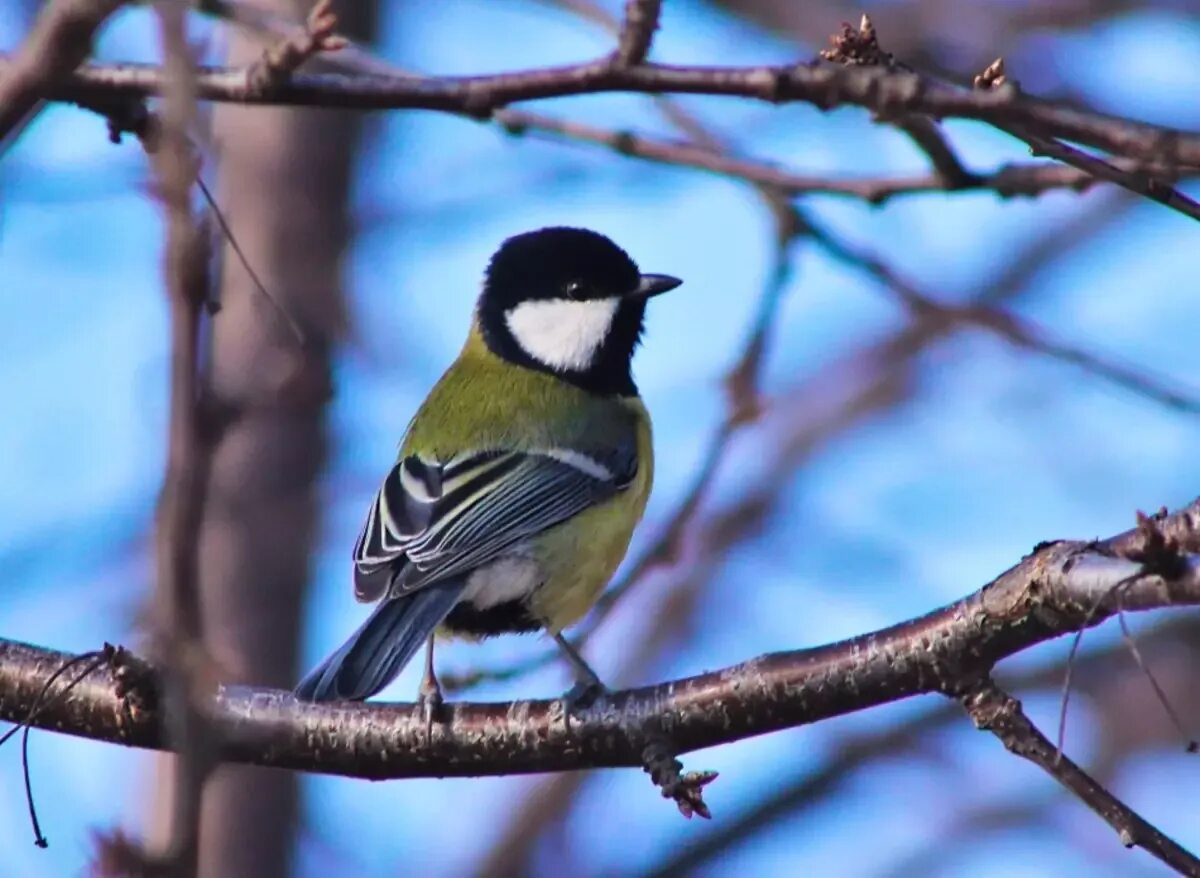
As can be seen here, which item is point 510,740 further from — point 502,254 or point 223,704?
point 502,254

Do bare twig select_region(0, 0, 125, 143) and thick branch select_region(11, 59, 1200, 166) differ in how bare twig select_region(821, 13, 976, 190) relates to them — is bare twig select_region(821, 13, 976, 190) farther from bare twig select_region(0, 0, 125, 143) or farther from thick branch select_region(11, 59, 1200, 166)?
bare twig select_region(0, 0, 125, 143)

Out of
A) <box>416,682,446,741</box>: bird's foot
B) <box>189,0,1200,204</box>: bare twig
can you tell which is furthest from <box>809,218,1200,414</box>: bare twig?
<box>416,682,446,741</box>: bird's foot

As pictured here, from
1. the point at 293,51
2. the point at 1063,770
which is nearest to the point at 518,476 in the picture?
the point at 293,51

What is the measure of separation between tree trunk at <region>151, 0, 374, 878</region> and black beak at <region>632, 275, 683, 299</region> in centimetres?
142

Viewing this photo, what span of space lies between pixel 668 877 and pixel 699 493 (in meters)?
1.96

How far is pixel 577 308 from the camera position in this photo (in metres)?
5.12

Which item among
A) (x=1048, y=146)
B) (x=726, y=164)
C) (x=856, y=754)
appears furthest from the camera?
(x=856, y=754)

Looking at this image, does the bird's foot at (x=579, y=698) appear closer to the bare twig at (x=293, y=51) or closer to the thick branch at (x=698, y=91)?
the thick branch at (x=698, y=91)

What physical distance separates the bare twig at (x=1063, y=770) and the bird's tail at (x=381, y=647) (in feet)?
4.30

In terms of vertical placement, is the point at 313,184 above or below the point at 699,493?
above

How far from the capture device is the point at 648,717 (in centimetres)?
289

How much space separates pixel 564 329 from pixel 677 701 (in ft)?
7.90

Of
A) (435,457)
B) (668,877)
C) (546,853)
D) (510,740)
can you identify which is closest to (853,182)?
(435,457)

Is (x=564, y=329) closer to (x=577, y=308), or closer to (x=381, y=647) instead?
(x=577, y=308)
